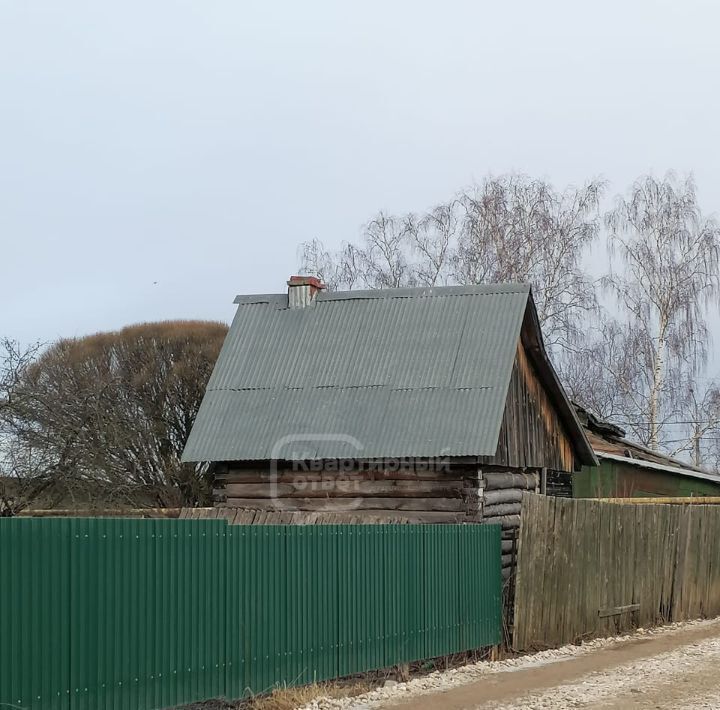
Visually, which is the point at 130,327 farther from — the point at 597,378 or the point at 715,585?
the point at 597,378

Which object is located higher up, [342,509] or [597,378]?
[597,378]

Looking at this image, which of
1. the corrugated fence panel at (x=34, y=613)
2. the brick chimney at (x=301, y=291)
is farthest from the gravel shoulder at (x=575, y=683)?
the brick chimney at (x=301, y=291)

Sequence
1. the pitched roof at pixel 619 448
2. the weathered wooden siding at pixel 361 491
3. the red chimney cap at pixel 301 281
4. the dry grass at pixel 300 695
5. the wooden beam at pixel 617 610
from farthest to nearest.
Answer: the pitched roof at pixel 619 448
the red chimney cap at pixel 301 281
the weathered wooden siding at pixel 361 491
the wooden beam at pixel 617 610
the dry grass at pixel 300 695

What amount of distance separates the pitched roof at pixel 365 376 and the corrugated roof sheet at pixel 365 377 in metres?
0.02

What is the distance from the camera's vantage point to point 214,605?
9.97 metres

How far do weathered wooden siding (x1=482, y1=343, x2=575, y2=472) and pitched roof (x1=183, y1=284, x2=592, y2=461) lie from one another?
633mm

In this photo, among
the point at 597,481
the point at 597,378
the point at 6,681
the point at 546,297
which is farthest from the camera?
the point at 597,378

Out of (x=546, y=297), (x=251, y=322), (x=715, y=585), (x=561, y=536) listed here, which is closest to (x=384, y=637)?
(x=561, y=536)

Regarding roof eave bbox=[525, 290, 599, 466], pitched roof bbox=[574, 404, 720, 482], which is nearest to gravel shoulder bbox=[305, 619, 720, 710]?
roof eave bbox=[525, 290, 599, 466]

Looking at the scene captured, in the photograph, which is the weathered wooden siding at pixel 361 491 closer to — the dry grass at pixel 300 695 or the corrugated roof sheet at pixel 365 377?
the corrugated roof sheet at pixel 365 377

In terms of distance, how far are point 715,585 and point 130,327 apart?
680 inches

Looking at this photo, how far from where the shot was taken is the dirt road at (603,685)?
35.8 feet

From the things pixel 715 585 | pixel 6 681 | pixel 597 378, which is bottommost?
pixel 715 585

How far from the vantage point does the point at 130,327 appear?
31.5m
